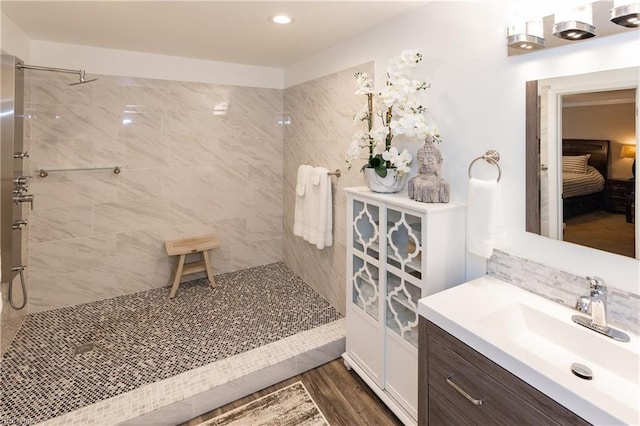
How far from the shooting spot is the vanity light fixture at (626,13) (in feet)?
3.52

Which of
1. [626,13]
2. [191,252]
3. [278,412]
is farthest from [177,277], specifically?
[626,13]

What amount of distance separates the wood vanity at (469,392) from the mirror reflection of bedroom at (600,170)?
2.06 ft

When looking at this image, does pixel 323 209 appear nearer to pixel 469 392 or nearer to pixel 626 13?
pixel 469 392

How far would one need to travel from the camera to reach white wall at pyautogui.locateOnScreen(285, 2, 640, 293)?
1.24m

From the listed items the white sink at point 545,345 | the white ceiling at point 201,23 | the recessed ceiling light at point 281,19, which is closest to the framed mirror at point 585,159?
the white sink at point 545,345

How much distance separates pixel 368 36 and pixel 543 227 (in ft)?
5.49

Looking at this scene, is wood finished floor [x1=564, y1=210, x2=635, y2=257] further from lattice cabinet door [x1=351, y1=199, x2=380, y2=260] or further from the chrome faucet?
lattice cabinet door [x1=351, y1=199, x2=380, y2=260]

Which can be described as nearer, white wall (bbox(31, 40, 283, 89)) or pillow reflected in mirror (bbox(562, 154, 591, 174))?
pillow reflected in mirror (bbox(562, 154, 591, 174))

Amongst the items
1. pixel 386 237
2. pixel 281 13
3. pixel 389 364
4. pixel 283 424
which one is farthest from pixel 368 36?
pixel 283 424

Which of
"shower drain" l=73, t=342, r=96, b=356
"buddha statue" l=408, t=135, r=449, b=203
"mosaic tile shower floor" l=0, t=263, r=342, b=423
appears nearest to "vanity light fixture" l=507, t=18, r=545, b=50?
"buddha statue" l=408, t=135, r=449, b=203

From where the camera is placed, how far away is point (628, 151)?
117cm

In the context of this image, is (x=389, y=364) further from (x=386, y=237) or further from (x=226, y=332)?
(x=226, y=332)

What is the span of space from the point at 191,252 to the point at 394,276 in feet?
6.78

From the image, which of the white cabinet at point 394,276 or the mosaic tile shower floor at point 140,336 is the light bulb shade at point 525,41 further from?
the mosaic tile shower floor at point 140,336
